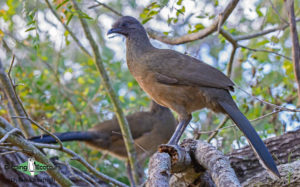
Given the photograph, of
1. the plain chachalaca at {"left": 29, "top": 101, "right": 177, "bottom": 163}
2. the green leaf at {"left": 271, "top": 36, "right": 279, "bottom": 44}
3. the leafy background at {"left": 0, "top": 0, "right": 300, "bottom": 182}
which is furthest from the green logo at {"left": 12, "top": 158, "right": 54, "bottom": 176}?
the green leaf at {"left": 271, "top": 36, "right": 279, "bottom": 44}

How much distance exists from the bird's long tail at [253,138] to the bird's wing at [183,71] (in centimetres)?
28

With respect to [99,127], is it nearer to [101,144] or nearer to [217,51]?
[101,144]

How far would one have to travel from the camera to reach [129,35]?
5.01 meters

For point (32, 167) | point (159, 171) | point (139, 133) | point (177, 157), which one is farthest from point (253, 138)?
point (139, 133)

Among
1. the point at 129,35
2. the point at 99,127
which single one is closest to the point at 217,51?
the point at 99,127

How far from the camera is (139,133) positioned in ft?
23.2

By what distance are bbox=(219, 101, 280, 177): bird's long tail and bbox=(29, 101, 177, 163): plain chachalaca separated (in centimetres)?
293

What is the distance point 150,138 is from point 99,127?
1.00 metres

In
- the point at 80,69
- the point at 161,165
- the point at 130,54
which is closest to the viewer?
the point at 161,165

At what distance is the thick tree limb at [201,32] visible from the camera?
12.6 feet

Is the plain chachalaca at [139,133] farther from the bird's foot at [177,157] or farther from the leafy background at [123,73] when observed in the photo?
the bird's foot at [177,157]

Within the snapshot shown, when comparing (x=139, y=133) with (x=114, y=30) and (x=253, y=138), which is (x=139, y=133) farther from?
(x=253, y=138)

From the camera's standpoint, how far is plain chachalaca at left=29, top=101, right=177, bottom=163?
673 cm

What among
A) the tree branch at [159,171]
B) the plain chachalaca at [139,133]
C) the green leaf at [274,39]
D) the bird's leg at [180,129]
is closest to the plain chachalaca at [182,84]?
the bird's leg at [180,129]
